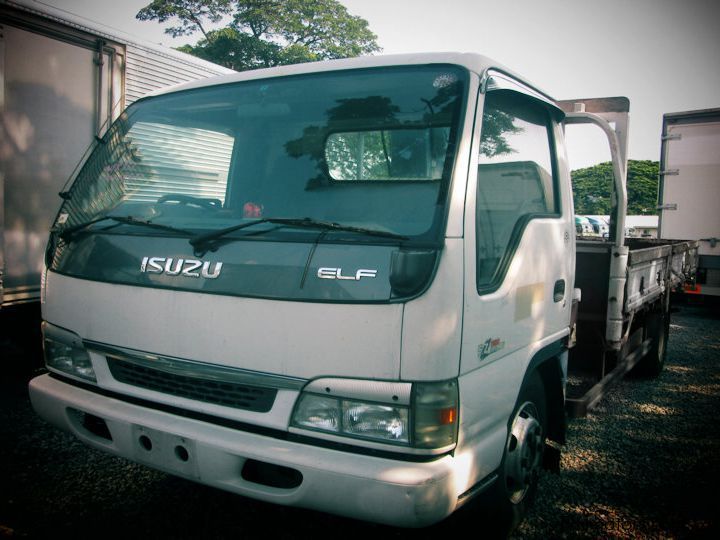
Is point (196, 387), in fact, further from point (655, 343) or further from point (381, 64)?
point (655, 343)

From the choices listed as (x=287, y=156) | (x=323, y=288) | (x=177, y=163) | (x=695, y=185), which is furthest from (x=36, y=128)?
(x=695, y=185)

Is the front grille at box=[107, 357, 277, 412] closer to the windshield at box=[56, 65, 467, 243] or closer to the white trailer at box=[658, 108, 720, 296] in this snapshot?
the windshield at box=[56, 65, 467, 243]

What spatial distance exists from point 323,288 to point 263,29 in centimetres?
3254

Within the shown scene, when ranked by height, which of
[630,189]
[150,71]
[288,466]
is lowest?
[288,466]

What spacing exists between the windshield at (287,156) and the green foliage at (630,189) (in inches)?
2607

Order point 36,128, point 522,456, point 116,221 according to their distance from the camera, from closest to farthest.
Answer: point 116,221 → point 522,456 → point 36,128

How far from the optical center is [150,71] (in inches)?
247

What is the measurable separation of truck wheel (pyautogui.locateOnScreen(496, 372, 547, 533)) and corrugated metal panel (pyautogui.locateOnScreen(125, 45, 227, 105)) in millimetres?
4914

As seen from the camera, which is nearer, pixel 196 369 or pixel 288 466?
pixel 288 466

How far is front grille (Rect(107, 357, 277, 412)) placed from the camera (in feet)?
7.34

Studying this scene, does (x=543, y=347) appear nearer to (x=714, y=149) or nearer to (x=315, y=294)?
(x=315, y=294)

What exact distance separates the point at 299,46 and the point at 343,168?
3061 cm

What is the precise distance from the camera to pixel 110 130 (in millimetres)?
3174

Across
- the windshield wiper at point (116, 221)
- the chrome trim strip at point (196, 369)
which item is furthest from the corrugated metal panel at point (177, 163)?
the chrome trim strip at point (196, 369)
